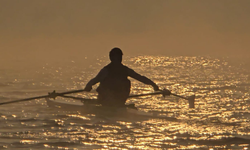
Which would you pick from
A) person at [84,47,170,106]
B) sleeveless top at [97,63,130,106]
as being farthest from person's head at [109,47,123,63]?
sleeveless top at [97,63,130,106]

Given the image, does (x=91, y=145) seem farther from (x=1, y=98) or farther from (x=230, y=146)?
(x=1, y=98)

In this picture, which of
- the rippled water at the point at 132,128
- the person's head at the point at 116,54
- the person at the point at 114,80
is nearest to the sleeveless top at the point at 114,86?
the person at the point at 114,80

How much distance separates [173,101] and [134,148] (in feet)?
29.4

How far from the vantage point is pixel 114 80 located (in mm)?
15844

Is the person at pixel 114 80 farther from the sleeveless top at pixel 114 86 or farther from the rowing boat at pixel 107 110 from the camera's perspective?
the rowing boat at pixel 107 110

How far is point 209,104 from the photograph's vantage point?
1964 cm

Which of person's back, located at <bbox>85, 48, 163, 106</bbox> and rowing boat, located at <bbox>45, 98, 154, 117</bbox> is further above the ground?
person's back, located at <bbox>85, 48, 163, 106</bbox>

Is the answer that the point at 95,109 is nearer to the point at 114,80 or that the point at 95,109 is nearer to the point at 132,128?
the point at 114,80

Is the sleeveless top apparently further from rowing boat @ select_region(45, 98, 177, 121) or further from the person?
rowing boat @ select_region(45, 98, 177, 121)

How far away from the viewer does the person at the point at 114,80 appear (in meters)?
15.7

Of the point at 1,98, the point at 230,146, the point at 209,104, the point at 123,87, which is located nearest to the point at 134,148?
the point at 230,146

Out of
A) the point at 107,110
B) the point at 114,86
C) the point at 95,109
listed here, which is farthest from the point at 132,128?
the point at 95,109

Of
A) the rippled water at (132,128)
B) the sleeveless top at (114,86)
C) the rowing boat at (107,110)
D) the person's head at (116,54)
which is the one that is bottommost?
the rippled water at (132,128)

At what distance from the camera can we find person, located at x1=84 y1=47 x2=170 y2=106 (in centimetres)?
1568
